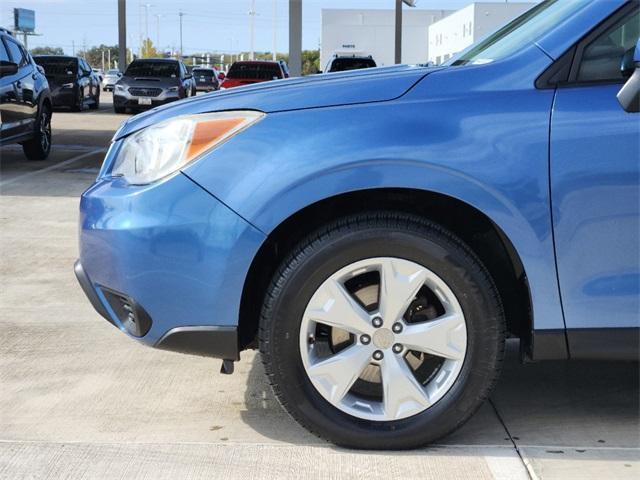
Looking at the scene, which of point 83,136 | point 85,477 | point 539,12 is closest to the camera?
point 85,477

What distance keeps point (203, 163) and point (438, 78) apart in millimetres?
851

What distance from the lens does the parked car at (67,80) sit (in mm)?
24891

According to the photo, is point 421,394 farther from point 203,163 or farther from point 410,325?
point 203,163

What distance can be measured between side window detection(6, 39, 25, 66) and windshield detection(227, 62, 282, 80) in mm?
11671

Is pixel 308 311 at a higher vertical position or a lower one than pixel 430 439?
higher

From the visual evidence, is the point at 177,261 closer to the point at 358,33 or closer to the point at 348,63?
the point at 348,63

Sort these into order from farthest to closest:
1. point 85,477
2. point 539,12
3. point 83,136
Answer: point 83,136 < point 539,12 < point 85,477

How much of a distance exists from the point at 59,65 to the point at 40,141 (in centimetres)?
1386

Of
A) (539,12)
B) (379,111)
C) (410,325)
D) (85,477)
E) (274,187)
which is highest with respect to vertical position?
(539,12)

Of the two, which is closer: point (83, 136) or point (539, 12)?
point (539, 12)

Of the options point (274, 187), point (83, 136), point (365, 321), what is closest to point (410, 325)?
point (365, 321)

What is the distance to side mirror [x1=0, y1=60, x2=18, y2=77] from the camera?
422 inches

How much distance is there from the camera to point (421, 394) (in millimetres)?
3258

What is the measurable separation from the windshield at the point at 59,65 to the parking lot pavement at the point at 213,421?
21.2 metres
